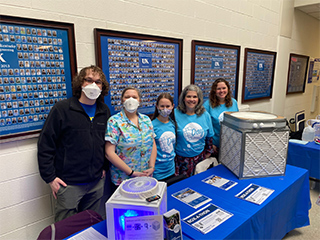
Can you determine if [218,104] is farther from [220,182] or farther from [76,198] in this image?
[76,198]

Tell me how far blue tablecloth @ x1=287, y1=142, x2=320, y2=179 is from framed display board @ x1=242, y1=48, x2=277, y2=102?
1.09 m

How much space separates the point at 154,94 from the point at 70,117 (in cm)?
103

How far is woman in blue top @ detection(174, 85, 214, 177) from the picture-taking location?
6.15ft

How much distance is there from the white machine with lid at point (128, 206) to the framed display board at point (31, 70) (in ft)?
3.23

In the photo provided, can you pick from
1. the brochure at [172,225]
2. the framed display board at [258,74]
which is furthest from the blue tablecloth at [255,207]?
the framed display board at [258,74]

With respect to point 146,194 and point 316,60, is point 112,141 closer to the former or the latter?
point 146,194

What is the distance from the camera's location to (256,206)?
1223mm

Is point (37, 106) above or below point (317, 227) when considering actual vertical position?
above

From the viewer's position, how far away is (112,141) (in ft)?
4.86

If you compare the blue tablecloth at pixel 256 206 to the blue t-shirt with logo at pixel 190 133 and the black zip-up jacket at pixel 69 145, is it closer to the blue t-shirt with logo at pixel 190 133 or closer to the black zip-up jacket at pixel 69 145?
the blue t-shirt with logo at pixel 190 133

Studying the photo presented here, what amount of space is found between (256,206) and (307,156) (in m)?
1.68

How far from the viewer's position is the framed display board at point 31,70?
1390mm

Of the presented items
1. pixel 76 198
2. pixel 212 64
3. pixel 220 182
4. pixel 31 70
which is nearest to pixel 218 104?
pixel 212 64

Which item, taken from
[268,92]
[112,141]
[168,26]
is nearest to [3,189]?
[112,141]
